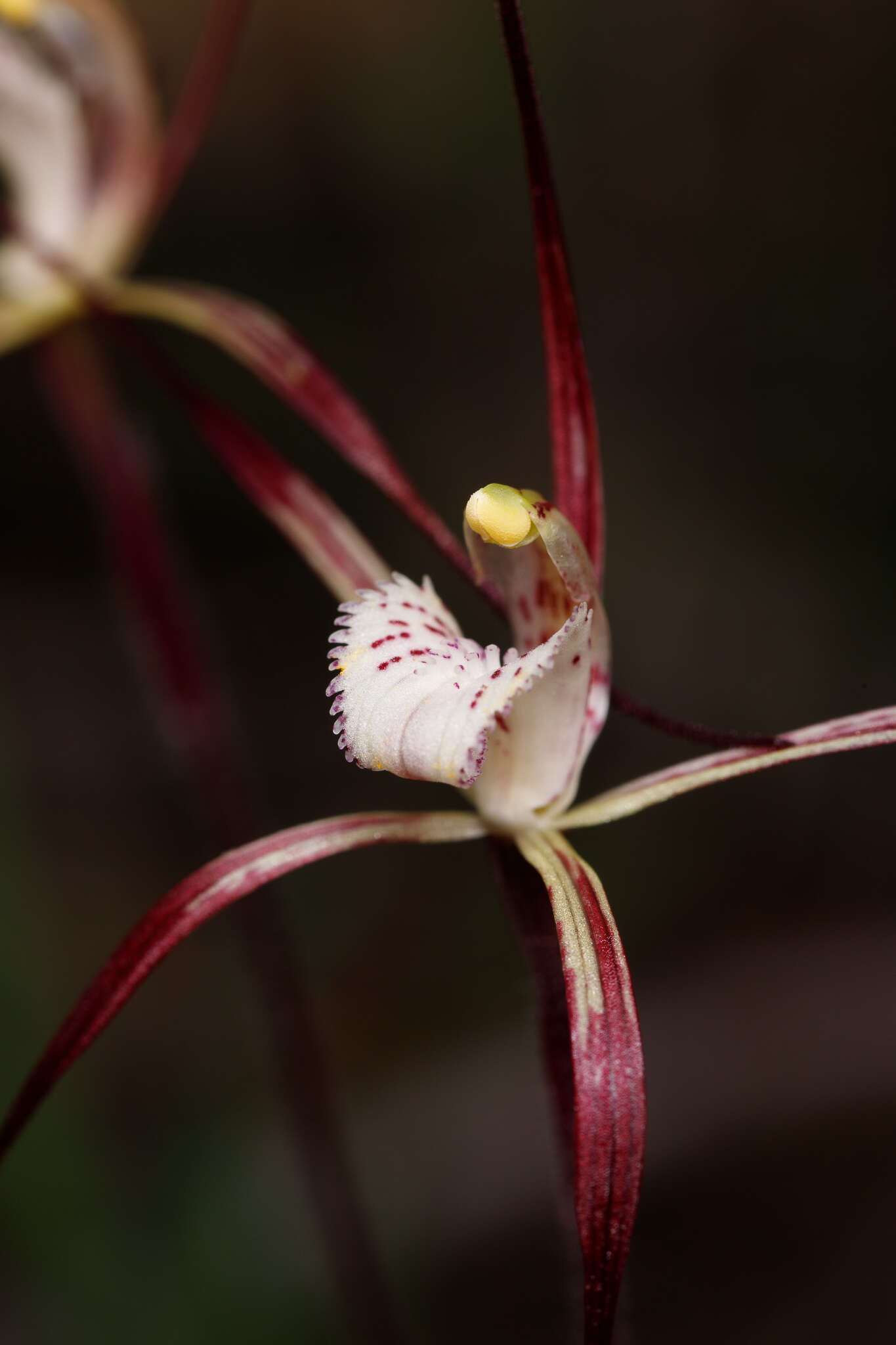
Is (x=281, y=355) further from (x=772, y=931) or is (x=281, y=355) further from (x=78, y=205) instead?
(x=772, y=931)

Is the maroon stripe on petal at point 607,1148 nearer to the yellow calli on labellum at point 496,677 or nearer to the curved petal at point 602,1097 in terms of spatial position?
the curved petal at point 602,1097

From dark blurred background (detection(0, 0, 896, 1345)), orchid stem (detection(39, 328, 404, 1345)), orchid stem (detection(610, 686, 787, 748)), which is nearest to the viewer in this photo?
orchid stem (detection(610, 686, 787, 748))

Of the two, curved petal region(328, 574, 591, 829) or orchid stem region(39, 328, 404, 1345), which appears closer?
curved petal region(328, 574, 591, 829)

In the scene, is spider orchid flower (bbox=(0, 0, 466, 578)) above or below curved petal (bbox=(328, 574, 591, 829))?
above

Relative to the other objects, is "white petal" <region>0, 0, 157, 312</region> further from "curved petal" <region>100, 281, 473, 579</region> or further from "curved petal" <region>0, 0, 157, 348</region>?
"curved petal" <region>100, 281, 473, 579</region>

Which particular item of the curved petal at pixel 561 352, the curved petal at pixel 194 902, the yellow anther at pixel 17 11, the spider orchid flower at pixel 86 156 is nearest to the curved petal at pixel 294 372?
the spider orchid flower at pixel 86 156

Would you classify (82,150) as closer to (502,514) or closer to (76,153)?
(76,153)

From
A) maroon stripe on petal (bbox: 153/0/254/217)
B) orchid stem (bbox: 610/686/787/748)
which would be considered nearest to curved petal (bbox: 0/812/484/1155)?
orchid stem (bbox: 610/686/787/748)
